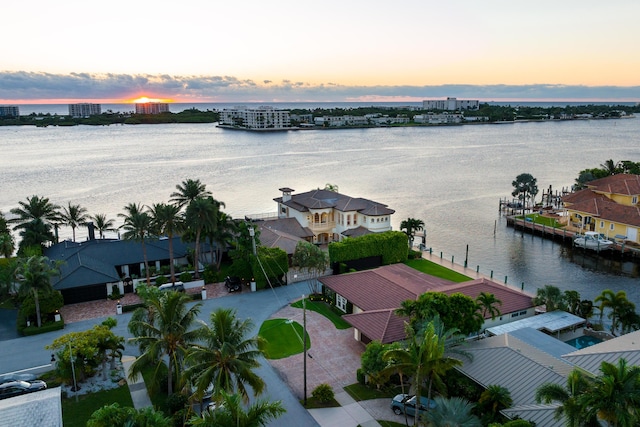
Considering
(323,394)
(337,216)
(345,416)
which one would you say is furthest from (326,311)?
(337,216)

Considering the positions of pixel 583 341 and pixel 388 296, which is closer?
pixel 583 341

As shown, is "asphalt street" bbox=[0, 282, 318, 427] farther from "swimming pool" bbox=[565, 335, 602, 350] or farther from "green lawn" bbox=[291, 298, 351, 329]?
"swimming pool" bbox=[565, 335, 602, 350]

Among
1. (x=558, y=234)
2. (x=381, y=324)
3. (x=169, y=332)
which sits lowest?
(x=558, y=234)

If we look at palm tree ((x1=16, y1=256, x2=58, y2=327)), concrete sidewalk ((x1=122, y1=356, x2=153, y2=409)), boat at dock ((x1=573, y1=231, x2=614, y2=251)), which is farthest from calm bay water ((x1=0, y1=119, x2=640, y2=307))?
concrete sidewalk ((x1=122, y1=356, x2=153, y2=409))

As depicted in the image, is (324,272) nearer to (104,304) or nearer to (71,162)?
(104,304)

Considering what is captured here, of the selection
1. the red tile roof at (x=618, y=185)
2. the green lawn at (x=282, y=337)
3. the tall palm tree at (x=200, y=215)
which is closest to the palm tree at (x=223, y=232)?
the tall palm tree at (x=200, y=215)

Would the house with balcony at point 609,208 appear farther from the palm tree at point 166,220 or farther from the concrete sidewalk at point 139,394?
the concrete sidewalk at point 139,394

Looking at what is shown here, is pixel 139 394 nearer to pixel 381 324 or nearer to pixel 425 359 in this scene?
pixel 381 324
